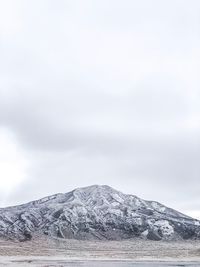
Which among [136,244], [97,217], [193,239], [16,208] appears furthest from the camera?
[16,208]

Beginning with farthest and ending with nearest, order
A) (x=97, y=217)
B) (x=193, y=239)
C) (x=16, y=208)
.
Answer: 1. (x=16, y=208)
2. (x=97, y=217)
3. (x=193, y=239)

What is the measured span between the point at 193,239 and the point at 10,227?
54.1 meters

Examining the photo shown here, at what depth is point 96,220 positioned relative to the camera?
16750cm

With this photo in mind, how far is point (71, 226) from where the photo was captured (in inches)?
6304

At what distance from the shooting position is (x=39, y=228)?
6314 inches

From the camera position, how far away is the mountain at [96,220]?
158m

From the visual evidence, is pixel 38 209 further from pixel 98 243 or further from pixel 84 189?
pixel 98 243

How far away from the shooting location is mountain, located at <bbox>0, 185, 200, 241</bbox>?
518 feet

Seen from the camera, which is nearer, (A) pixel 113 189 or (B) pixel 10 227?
(B) pixel 10 227

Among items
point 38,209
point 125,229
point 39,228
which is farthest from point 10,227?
point 125,229

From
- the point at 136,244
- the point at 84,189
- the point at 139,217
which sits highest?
the point at 84,189

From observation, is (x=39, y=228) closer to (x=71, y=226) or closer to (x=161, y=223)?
(x=71, y=226)

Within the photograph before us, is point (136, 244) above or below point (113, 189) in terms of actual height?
→ below

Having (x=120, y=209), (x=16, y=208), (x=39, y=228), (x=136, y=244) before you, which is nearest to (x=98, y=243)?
(x=136, y=244)
